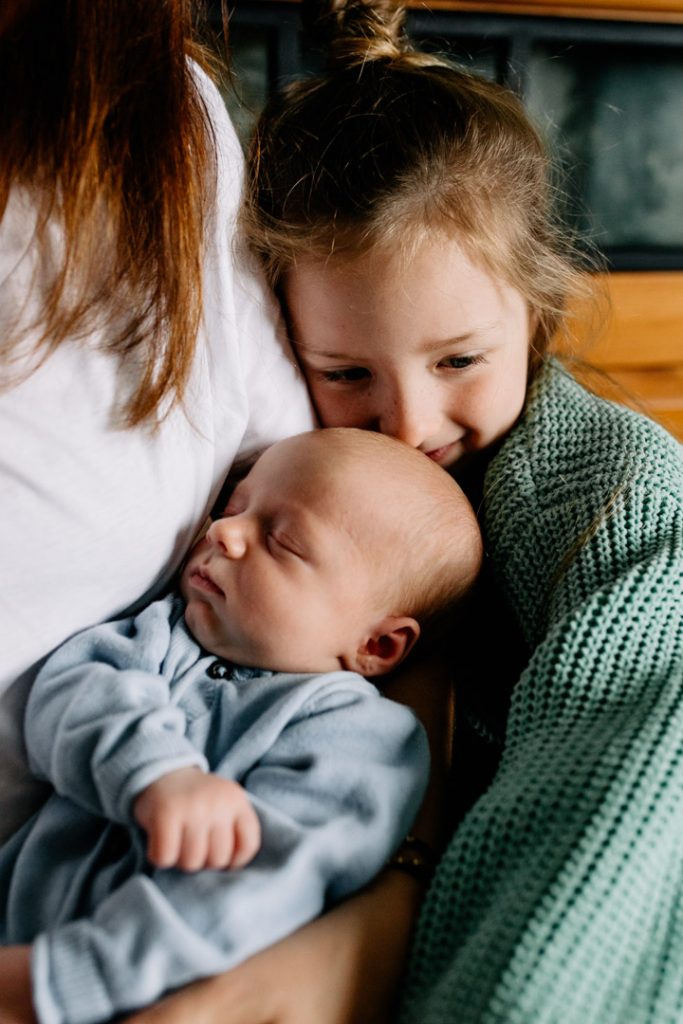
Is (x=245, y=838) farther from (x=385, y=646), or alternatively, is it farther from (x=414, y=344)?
(x=414, y=344)

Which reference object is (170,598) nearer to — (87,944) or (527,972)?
(87,944)

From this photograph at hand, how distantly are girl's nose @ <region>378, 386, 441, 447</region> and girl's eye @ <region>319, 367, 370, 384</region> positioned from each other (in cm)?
4

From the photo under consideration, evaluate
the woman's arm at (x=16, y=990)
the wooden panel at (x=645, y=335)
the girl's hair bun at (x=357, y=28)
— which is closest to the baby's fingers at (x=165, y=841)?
the woman's arm at (x=16, y=990)

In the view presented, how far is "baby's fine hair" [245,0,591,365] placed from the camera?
0.89 meters

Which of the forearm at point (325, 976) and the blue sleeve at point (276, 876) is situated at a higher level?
the blue sleeve at point (276, 876)

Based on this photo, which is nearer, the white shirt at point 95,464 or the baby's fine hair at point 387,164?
the white shirt at point 95,464

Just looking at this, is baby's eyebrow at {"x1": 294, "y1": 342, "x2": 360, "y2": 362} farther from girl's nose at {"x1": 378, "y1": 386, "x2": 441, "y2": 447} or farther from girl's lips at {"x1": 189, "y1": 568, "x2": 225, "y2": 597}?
girl's lips at {"x1": 189, "y1": 568, "x2": 225, "y2": 597}

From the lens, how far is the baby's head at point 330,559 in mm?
778

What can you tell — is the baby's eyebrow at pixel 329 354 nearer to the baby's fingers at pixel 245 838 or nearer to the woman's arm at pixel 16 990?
the baby's fingers at pixel 245 838

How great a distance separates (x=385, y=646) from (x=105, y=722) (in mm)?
277

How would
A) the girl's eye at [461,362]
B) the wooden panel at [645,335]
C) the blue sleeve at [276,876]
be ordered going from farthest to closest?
the wooden panel at [645,335] < the girl's eye at [461,362] < the blue sleeve at [276,876]

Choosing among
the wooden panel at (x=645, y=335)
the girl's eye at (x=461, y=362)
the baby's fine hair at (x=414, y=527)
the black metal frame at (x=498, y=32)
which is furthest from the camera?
the wooden panel at (x=645, y=335)

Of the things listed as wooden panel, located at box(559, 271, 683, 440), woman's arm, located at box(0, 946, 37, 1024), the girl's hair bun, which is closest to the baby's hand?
woman's arm, located at box(0, 946, 37, 1024)

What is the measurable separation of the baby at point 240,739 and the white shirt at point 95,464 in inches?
1.2
